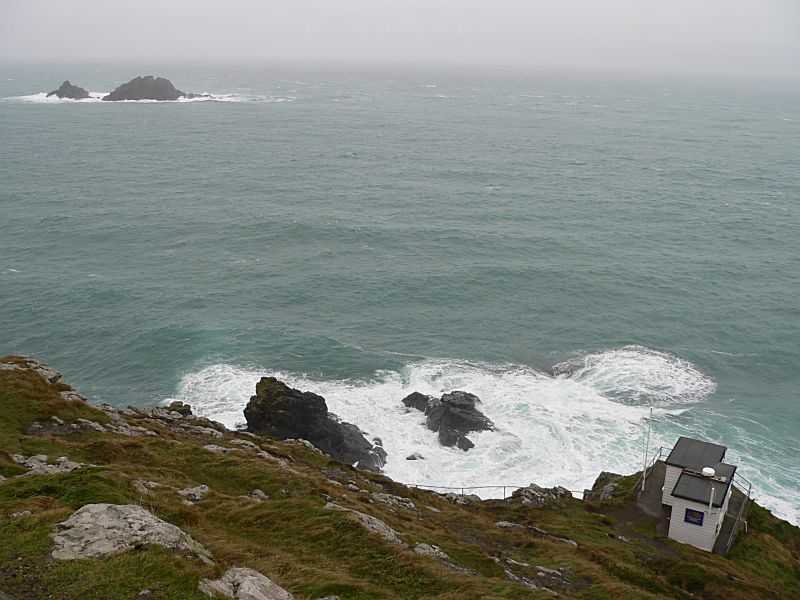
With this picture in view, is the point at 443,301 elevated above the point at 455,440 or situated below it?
above

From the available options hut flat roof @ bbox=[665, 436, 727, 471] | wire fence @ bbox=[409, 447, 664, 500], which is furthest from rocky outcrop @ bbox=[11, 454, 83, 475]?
hut flat roof @ bbox=[665, 436, 727, 471]

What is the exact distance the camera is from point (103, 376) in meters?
62.4

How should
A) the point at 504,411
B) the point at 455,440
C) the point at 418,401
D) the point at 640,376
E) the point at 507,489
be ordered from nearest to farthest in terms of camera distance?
the point at 507,489, the point at 455,440, the point at 504,411, the point at 418,401, the point at 640,376

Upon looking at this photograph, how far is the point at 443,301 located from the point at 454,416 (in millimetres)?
25942

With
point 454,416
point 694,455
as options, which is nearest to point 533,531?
point 694,455

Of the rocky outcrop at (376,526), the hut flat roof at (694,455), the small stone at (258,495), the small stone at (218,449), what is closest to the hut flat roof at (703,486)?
the hut flat roof at (694,455)

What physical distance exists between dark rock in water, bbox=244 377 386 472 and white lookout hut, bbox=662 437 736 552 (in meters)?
23.3

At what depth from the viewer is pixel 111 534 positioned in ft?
57.8

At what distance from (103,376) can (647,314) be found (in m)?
60.1

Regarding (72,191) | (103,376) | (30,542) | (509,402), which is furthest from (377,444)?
(72,191)

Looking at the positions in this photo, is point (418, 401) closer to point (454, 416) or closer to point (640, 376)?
point (454, 416)

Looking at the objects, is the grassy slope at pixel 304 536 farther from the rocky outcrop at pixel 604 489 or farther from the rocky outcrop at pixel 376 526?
the rocky outcrop at pixel 604 489

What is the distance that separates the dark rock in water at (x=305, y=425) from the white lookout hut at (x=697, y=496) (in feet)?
76.5

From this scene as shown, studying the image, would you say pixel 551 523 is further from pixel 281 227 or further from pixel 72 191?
pixel 72 191
